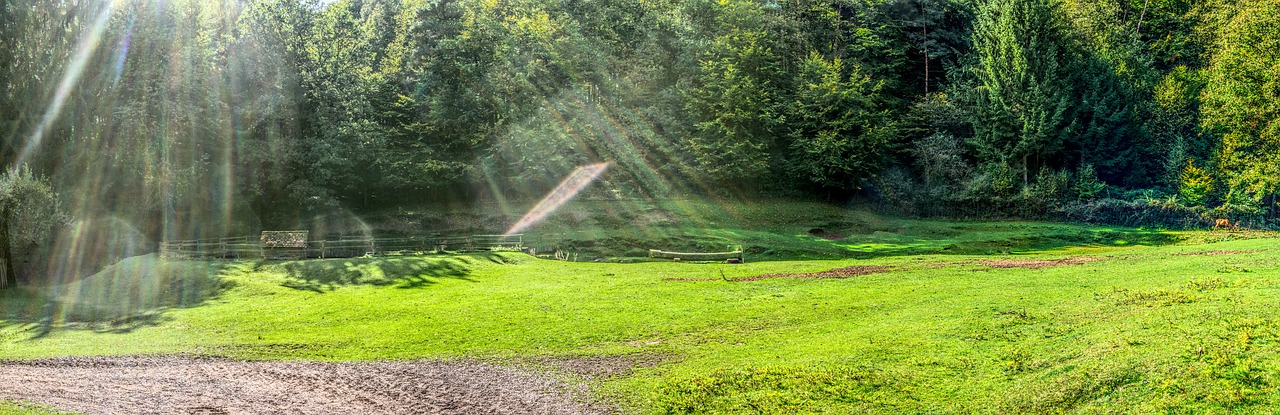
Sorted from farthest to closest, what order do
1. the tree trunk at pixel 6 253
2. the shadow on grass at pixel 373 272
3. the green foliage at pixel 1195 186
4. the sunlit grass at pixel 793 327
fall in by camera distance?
the green foliage at pixel 1195 186 < the tree trunk at pixel 6 253 < the shadow on grass at pixel 373 272 < the sunlit grass at pixel 793 327

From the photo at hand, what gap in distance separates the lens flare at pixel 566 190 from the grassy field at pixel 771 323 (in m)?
21.7

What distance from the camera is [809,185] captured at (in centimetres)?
6500

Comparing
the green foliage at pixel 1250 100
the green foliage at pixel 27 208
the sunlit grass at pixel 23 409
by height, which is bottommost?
the sunlit grass at pixel 23 409

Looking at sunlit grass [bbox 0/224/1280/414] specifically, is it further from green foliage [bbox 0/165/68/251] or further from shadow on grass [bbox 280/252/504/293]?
green foliage [bbox 0/165/68/251]

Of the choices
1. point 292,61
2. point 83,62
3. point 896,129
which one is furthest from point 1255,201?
point 83,62

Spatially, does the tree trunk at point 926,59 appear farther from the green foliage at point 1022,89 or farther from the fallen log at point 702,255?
the fallen log at point 702,255

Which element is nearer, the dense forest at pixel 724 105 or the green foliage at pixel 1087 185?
the dense forest at pixel 724 105

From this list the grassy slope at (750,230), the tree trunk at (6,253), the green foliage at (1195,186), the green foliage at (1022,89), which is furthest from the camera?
the green foliage at (1022,89)

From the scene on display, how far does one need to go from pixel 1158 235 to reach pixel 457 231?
42565 millimetres

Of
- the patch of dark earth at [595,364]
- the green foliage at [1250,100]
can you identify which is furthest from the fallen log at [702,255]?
the green foliage at [1250,100]

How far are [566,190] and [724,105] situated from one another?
13.7 meters

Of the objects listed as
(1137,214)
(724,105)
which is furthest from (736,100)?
(1137,214)

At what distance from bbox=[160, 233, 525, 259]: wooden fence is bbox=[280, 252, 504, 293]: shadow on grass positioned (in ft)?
14.8

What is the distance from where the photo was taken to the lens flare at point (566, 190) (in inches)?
2365
